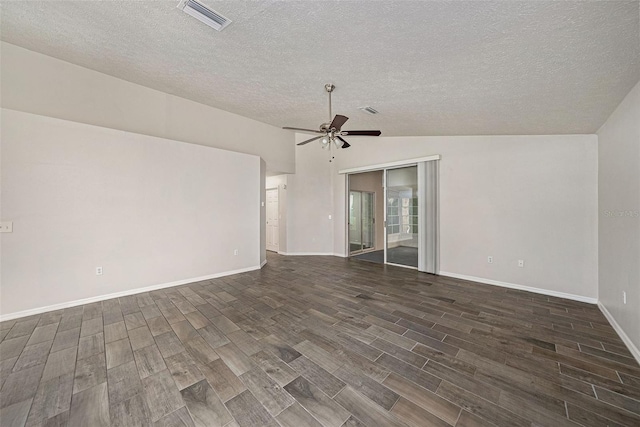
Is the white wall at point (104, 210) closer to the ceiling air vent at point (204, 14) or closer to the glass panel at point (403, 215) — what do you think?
the ceiling air vent at point (204, 14)

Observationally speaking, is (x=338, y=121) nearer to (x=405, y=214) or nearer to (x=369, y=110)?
(x=369, y=110)

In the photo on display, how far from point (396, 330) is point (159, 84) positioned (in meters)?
5.27

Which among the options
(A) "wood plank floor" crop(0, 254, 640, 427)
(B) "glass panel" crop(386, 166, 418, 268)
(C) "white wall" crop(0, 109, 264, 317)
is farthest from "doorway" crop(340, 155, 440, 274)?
(C) "white wall" crop(0, 109, 264, 317)

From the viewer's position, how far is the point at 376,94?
3.40m

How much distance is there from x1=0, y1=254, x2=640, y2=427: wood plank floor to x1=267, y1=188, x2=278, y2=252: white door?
4285 millimetres

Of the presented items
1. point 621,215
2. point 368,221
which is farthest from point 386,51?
point 368,221

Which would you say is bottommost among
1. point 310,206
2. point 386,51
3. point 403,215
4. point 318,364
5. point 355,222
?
point 318,364

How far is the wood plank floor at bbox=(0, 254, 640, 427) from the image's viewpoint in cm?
165

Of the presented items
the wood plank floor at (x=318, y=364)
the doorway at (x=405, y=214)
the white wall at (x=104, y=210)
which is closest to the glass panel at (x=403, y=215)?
the doorway at (x=405, y=214)

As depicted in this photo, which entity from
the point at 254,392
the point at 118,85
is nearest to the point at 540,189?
the point at 254,392

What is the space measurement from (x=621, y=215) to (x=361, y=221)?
5599mm

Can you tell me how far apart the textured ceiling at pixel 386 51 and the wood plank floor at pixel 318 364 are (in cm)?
266

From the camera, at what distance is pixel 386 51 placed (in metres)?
2.42

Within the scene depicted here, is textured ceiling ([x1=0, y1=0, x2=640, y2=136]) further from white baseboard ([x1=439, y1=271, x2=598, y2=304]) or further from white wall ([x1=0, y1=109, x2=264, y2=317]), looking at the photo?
white baseboard ([x1=439, y1=271, x2=598, y2=304])
